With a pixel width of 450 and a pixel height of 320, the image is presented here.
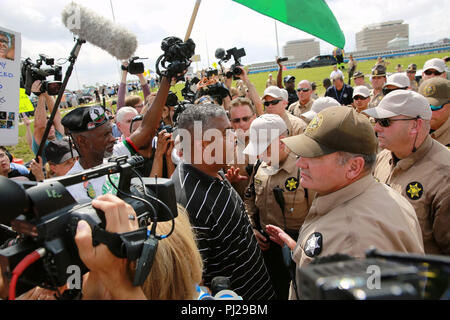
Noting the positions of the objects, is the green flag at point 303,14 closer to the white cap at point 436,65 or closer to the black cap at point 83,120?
the black cap at point 83,120

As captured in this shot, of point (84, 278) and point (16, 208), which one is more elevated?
point (16, 208)

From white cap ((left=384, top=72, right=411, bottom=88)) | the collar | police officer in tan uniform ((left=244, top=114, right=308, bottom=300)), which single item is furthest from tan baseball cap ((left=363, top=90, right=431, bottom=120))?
white cap ((left=384, top=72, right=411, bottom=88))

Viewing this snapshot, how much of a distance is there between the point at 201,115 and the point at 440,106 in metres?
2.39

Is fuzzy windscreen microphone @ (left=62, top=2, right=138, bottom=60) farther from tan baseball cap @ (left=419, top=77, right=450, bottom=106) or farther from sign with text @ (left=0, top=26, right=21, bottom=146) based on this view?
tan baseball cap @ (left=419, top=77, right=450, bottom=106)

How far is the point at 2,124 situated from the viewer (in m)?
2.07

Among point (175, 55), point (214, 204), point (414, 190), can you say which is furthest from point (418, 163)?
point (175, 55)

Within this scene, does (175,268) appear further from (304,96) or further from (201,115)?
(304,96)

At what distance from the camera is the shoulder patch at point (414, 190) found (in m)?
2.07

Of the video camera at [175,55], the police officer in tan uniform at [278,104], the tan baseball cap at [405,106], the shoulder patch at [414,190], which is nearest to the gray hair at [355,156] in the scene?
the shoulder patch at [414,190]

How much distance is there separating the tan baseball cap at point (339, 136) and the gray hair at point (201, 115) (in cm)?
72

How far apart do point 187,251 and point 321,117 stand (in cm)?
101

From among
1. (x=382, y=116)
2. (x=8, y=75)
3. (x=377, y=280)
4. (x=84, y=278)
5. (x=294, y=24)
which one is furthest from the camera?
(x=294, y=24)
